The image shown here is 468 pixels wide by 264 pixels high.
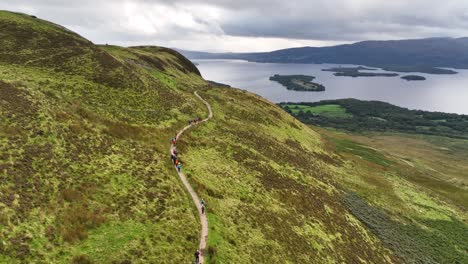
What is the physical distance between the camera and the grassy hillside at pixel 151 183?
1102 inches

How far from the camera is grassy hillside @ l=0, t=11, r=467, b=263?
27984 millimetres

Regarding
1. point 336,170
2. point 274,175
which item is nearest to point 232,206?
point 274,175

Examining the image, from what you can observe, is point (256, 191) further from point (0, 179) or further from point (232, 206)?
point (0, 179)

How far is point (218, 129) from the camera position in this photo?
227 feet

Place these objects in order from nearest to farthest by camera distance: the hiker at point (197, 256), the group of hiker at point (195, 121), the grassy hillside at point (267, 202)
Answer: the hiker at point (197, 256) → the grassy hillside at point (267, 202) → the group of hiker at point (195, 121)

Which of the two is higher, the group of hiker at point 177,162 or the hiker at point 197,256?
the group of hiker at point 177,162

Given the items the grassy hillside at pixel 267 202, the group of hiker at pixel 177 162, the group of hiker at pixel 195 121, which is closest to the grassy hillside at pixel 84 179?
the group of hiker at pixel 177 162

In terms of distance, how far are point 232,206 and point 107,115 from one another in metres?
28.5

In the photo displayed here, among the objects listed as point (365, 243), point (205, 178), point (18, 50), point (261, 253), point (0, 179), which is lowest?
point (365, 243)

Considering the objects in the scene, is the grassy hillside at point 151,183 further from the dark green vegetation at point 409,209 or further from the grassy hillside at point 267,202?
the dark green vegetation at point 409,209

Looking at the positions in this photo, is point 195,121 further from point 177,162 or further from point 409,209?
point 409,209

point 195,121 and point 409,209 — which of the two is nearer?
point 409,209

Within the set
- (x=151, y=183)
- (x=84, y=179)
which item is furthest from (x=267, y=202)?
(x=84, y=179)

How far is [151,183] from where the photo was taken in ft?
121
